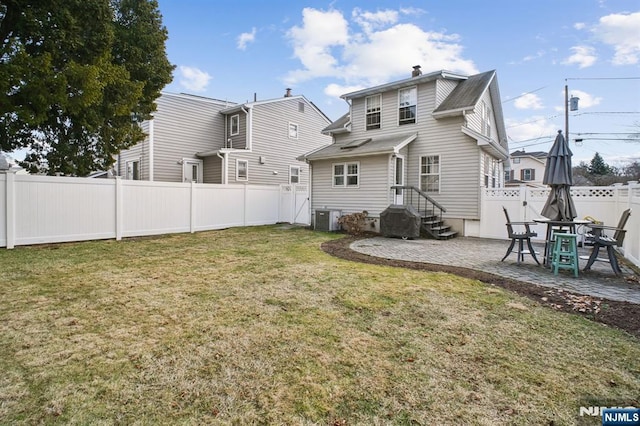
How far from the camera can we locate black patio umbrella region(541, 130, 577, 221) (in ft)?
21.8

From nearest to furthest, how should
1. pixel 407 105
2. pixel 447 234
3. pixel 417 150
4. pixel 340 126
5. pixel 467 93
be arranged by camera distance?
pixel 447 234 < pixel 467 93 < pixel 417 150 < pixel 407 105 < pixel 340 126

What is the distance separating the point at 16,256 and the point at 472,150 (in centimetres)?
1349

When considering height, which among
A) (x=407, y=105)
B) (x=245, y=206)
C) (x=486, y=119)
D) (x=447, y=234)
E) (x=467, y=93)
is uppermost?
(x=467, y=93)

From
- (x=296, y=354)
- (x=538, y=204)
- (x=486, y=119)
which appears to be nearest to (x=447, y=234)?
(x=538, y=204)

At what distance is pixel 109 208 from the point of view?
32.5ft

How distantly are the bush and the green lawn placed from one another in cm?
707

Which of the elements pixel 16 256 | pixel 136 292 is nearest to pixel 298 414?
pixel 136 292

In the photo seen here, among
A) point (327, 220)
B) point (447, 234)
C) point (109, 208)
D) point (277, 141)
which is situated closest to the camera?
point (109, 208)

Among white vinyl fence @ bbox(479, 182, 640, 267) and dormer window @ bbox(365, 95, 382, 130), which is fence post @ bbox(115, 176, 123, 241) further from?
white vinyl fence @ bbox(479, 182, 640, 267)

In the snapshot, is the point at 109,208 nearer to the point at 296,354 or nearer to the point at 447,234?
the point at 296,354

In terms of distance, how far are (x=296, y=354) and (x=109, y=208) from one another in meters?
9.41

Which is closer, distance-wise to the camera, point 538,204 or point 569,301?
point 569,301

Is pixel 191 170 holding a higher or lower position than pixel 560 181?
higher

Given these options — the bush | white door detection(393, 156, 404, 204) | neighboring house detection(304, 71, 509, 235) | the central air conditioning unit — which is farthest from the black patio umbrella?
the central air conditioning unit
